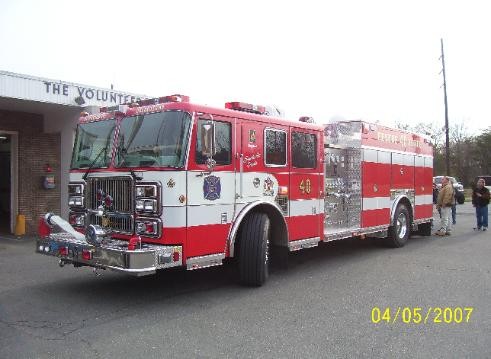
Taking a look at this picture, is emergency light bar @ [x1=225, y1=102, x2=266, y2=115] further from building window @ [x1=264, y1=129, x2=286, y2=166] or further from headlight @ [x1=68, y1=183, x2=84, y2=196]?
headlight @ [x1=68, y1=183, x2=84, y2=196]

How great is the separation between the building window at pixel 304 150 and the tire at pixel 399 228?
3.71 meters

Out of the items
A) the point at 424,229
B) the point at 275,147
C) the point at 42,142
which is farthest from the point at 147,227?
the point at 424,229

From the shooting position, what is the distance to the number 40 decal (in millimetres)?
8172

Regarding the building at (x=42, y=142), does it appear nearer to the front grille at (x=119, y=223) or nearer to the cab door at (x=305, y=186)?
the cab door at (x=305, y=186)

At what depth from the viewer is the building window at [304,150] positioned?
8.06 metres

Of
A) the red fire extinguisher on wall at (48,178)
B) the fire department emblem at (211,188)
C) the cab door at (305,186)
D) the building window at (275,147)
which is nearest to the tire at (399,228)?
the cab door at (305,186)

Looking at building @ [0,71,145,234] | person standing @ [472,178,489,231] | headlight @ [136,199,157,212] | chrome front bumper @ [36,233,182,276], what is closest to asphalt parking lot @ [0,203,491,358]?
chrome front bumper @ [36,233,182,276]

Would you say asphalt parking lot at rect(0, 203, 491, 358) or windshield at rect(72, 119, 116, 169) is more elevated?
windshield at rect(72, 119, 116, 169)

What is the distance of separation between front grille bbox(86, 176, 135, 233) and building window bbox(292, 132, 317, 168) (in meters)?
2.81

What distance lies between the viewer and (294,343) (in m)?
4.91

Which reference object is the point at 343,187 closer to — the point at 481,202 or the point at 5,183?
the point at 481,202

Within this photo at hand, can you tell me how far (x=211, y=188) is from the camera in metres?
→ 6.52
